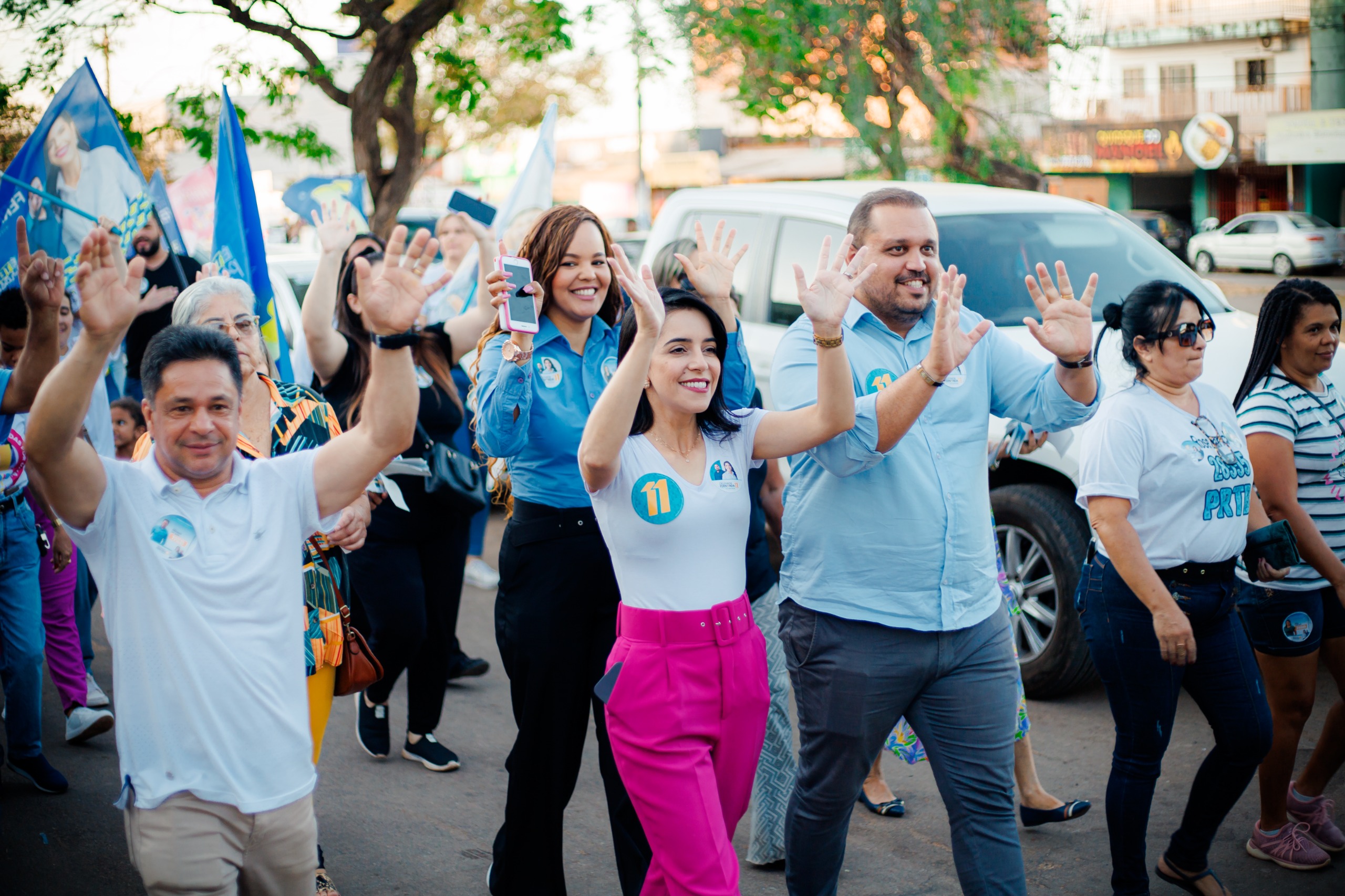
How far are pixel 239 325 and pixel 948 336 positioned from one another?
1986 millimetres

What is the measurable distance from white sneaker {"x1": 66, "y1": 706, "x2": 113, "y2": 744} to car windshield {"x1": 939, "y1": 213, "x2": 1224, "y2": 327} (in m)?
4.22

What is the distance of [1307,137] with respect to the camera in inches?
1283

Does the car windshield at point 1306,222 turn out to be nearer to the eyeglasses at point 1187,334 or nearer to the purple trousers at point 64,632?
the eyeglasses at point 1187,334

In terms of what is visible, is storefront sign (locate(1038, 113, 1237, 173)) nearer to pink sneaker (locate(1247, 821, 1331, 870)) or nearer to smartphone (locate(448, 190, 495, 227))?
smartphone (locate(448, 190, 495, 227))

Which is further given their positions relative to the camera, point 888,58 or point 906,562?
point 888,58

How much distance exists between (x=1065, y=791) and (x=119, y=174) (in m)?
4.42

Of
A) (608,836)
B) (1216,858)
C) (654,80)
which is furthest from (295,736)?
(654,80)

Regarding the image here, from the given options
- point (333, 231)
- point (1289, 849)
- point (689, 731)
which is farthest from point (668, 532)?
point (333, 231)

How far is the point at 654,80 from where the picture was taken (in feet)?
39.2

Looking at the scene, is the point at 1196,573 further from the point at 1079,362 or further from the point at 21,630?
the point at 21,630

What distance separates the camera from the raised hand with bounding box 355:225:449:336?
253cm

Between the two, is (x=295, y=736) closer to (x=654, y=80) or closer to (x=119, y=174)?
(x=119, y=174)

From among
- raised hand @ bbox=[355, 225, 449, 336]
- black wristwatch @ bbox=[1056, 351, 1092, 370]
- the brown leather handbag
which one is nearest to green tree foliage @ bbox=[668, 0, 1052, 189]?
black wristwatch @ bbox=[1056, 351, 1092, 370]

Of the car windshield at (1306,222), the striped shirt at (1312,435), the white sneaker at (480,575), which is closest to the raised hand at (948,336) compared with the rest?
the striped shirt at (1312,435)
